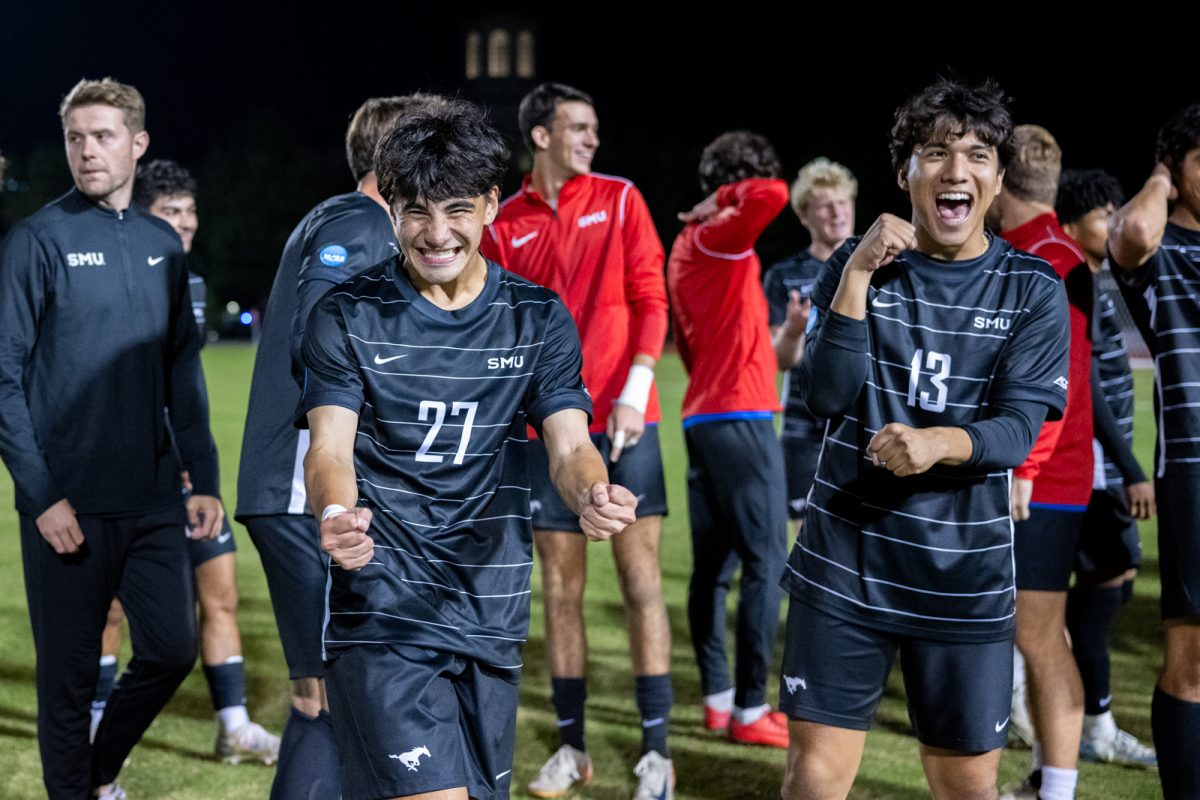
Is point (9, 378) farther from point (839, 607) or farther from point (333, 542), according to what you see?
point (839, 607)

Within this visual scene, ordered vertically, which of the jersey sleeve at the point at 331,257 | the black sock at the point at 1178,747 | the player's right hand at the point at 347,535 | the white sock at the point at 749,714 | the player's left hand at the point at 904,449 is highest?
the jersey sleeve at the point at 331,257

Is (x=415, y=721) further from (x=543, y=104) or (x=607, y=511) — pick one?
(x=543, y=104)

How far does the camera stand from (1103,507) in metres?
5.70

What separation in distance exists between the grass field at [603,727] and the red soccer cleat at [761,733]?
71 millimetres

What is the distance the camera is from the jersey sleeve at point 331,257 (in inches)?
148

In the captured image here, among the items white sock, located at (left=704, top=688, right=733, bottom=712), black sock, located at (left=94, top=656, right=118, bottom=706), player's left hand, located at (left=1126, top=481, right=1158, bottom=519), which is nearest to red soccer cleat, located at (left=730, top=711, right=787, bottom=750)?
white sock, located at (left=704, top=688, right=733, bottom=712)

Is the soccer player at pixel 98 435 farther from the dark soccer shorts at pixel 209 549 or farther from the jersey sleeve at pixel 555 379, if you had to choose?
the jersey sleeve at pixel 555 379

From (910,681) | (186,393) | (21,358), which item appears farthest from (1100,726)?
(21,358)

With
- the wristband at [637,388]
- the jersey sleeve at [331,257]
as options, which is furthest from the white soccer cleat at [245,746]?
the jersey sleeve at [331,257]

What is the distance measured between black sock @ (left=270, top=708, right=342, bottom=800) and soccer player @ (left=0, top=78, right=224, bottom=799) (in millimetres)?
879

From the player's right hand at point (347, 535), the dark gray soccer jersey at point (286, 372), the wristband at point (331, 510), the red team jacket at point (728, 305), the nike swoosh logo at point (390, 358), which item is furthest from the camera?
the red team jacket at point (728, 305)

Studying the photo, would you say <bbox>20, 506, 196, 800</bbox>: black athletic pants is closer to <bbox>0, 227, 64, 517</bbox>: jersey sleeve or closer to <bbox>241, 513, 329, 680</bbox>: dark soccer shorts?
<bbox>0, 227, 64, 517</bbox>: jersey sleeve

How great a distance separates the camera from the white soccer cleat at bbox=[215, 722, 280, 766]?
18.0 ft

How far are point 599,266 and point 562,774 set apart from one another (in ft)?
6.39
